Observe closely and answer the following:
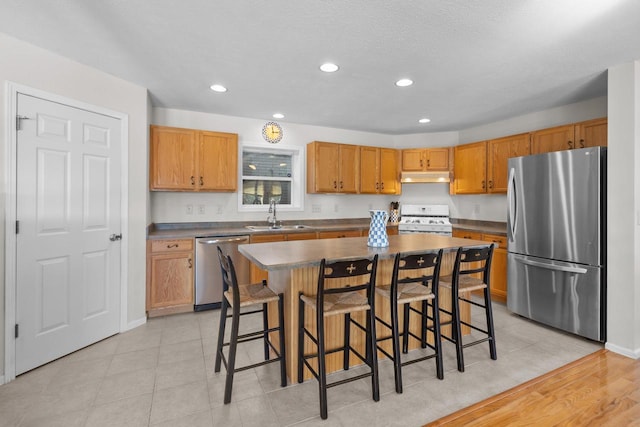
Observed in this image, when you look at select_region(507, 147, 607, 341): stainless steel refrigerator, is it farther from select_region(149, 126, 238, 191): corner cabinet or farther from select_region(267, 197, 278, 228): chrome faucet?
select_region(149, 126, 238, 191): corner cabinet

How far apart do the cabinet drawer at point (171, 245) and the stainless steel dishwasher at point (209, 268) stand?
0.11 meters

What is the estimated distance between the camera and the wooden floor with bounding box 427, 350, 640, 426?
1871 mm

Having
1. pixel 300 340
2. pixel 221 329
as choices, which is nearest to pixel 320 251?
pixel 300 340

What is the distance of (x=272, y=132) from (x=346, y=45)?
8.12ft

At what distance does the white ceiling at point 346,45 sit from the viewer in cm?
199

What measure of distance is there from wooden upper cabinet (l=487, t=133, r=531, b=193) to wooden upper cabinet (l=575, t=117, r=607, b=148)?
552 millimetres

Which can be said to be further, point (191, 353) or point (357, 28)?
point (191, 353)

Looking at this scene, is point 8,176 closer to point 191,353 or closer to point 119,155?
point 119,155

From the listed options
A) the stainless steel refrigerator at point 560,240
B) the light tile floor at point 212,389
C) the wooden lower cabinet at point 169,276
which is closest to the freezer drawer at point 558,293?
the stainless steel refrigerator at point 560,240

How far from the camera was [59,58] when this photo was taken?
2604mm

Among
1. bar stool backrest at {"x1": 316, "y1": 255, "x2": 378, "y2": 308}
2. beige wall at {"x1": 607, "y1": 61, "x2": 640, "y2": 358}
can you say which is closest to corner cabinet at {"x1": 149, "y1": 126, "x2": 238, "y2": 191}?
bar stool backrest at {"x1": 316, "y1": 255, "x2": 378, "y2": 308}

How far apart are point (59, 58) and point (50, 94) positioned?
1.09 ft

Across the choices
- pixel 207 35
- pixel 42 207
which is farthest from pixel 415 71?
pixel 42 207

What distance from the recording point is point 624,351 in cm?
269
